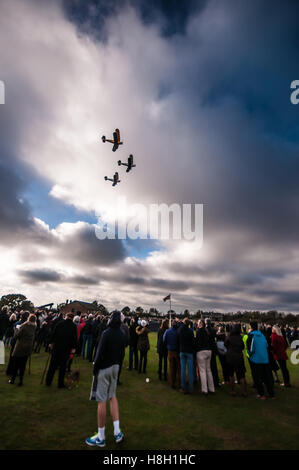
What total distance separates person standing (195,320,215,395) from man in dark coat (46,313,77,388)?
4224 millimetres

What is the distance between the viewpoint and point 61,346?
761 centimetres

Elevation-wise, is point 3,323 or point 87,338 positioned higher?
point 3,323

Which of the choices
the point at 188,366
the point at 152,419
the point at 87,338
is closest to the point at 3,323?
the point at 87,338

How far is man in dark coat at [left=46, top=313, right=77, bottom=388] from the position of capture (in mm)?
7507

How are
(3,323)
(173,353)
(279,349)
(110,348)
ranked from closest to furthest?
(110,348)
(173,353)
(279,349)
(3,323)

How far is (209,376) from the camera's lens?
769cm

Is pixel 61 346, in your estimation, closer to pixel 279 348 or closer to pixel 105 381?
pixel 105 381

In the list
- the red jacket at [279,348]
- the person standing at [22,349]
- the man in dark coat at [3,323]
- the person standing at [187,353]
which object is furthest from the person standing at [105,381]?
the man in dark coat at [3,323]

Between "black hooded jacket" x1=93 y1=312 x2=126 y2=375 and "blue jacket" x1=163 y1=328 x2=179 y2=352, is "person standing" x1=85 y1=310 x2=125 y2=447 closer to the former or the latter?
"black hooded jacket" x1=93 y1=312 x2=126 y2=375

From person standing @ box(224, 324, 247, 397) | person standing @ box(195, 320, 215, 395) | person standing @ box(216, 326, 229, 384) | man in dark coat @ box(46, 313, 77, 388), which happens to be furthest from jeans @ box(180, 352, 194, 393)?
man in dark coat @ box(46, 313, 77, 388)

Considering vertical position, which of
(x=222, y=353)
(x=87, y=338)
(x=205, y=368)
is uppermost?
(x=222, y=353)

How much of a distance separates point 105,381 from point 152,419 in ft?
7.14

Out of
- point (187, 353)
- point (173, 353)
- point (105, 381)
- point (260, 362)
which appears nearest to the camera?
point (105, 381)
